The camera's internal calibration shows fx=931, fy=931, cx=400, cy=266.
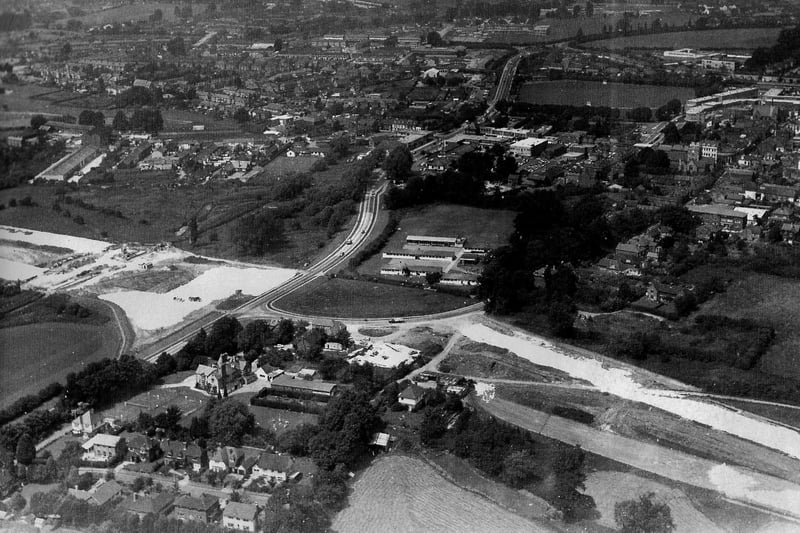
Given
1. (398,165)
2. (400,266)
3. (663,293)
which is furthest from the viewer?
(398,165)

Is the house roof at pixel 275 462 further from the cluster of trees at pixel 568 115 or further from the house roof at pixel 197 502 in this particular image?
the cluster of trees at pixel 568 115

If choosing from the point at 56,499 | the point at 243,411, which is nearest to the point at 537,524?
the point at 243,411

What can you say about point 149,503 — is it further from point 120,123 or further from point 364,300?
point 120,123

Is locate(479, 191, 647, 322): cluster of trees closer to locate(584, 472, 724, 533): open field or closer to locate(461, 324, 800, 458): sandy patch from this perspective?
locate(461, 324, 800, 458): sandy patch

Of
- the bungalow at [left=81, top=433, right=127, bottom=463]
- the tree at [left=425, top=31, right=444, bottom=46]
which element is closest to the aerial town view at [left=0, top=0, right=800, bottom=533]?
the bungalow at [left=81, top=433, right=127, bottom=463]

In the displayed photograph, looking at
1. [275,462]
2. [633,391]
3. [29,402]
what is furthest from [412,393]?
[29,402]
